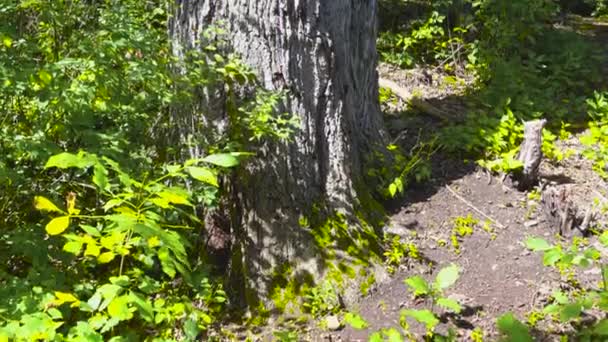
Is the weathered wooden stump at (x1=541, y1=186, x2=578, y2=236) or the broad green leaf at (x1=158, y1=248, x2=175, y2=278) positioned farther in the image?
the weathered wooden stump at (x1=541, y1=186, x2=578, y2=236)

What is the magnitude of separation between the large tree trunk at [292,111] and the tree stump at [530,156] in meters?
1.42

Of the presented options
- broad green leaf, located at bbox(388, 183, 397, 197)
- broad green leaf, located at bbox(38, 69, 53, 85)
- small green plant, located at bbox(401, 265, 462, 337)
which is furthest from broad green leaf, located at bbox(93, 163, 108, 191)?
broad green leaf, located at bbox(388, 183, 397, 197)

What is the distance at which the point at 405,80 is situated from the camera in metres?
6.39

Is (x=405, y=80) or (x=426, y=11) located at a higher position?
(x=426, y=11)

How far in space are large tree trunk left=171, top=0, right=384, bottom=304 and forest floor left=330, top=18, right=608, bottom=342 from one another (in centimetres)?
50

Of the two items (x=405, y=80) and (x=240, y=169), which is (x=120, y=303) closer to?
(x=240, y=169)

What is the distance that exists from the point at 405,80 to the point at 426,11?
5.36ft

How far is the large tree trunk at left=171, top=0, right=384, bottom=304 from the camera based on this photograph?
11.3 ft

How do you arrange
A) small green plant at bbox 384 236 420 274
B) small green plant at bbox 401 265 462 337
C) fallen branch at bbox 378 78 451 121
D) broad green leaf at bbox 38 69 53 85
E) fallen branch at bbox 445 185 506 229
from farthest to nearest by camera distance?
fallen branch at bbox 378 78 451 121 → fallen branch at bbox 445 185 506 229 → small green plant at bbox 384 236 420 274 → small green plant at bbox 401 265 462 337 → broad green leaf at bbox 38 69 53 85

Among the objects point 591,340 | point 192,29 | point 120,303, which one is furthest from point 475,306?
point 192,29

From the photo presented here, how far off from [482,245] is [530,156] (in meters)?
0.90

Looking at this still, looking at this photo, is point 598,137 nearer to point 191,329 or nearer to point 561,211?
point 561,211

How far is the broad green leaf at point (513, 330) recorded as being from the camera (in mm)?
2848

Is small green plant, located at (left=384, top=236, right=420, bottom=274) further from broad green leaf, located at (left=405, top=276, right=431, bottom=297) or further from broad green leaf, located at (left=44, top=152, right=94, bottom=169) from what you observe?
broad green leaf, located at (left=44, top=152, right=94, bottom=169)
